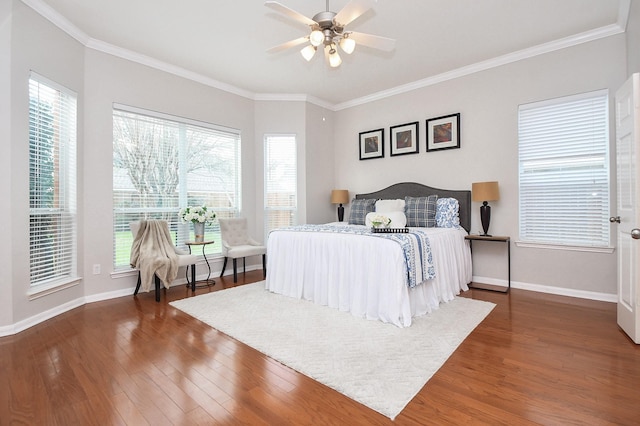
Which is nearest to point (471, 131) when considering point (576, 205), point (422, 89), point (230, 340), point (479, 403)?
point (422, 89)

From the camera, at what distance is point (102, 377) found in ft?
6.77

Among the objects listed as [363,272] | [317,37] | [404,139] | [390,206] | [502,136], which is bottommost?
[363,272]

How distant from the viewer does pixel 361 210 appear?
5.19 meters

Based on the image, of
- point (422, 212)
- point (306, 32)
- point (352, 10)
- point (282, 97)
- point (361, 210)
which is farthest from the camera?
point (282, 97)

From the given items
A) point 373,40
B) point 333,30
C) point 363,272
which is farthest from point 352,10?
point 363,272

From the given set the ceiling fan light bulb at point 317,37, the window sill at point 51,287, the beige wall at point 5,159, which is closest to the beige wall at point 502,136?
the ceiling fan light bulb at point 317,37

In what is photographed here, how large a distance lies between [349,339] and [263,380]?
844 mm

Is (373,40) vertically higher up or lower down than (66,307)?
higher up

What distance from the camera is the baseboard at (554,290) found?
356 cm

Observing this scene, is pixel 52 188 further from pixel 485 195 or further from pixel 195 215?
pixel 485 195

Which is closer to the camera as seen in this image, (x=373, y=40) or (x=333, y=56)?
(x=373, y=40)

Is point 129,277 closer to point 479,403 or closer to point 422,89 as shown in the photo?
point 479,403

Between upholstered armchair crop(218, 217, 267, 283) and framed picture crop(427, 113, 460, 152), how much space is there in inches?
122

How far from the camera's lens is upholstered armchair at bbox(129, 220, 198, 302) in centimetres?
369
